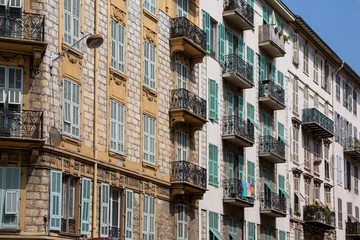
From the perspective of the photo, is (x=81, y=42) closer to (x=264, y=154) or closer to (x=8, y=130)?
(x=8, y=130)

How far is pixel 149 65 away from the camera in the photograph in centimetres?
3603

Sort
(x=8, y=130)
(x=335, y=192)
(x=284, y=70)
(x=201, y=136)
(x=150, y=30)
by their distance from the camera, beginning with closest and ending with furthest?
(x=8, y=130) → (x=150, y=30) → (x=201, y=136) → (x=284, y=70) → (x=335, y=192)

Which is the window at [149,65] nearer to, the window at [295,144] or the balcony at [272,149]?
the balcony at [272,149]

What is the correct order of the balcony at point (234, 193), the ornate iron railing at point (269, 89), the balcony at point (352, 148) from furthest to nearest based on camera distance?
the balcony at point (352, 148), the ornate iron railing at point (269, 89), the balcony at point (234, 193)

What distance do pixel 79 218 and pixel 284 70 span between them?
28.4 metres

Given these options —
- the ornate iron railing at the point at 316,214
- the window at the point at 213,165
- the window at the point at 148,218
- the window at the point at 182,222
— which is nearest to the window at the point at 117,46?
the window at the point at 148,218

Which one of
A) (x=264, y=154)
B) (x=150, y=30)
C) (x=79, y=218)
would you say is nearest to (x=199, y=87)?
(x=150, y=30)

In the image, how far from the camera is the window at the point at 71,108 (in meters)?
29.3

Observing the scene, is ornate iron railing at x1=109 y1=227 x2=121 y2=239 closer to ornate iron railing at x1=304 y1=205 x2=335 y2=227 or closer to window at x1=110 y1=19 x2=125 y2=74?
window at x1=110 y1=19 x2=125 y2=74

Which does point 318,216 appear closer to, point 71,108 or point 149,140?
point 149,140

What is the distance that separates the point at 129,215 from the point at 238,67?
14.4 metres

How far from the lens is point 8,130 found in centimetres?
2716

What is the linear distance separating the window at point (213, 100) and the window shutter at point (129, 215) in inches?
379

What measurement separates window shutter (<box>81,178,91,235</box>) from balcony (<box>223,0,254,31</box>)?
57.9ft
